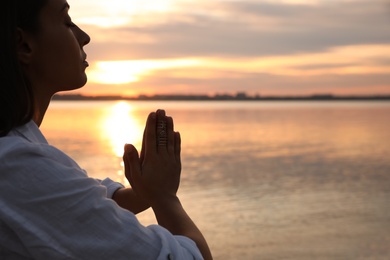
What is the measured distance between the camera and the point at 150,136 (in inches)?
64.1

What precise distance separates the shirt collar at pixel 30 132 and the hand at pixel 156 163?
215 millimetres

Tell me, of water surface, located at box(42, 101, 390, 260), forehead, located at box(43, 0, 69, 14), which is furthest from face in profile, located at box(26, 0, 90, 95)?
water surface, located at box(42, 101, 390, 260)

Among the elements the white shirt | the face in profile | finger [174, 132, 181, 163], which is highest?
the face in profile

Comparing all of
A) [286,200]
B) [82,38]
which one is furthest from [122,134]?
[82,38]

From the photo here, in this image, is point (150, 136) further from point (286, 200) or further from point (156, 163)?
point (286, 200)

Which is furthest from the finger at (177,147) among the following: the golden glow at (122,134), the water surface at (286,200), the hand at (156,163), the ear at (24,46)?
the golden glow at (122,134)

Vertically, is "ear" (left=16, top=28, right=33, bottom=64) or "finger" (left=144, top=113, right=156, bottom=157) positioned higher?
"ear" (left=16, top=28, right=33, bottom=64)

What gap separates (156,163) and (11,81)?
0.36 m

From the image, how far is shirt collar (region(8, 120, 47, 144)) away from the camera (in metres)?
1.50

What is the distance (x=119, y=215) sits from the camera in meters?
1.43

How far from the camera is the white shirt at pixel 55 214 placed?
1.39 meters

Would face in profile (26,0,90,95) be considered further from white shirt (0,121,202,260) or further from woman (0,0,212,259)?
white shirt (0,121,202,260)

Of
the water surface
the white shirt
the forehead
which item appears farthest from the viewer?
the water surface

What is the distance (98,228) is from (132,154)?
0.27 meters
